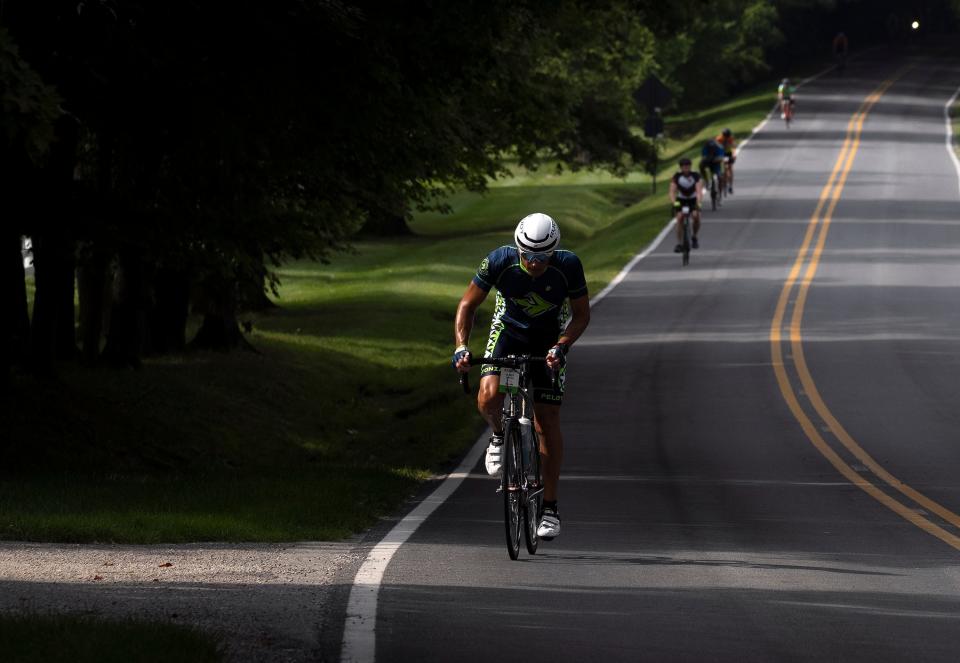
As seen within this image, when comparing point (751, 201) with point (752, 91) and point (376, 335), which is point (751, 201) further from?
point (752, 91)

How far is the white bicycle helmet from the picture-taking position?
429 inches

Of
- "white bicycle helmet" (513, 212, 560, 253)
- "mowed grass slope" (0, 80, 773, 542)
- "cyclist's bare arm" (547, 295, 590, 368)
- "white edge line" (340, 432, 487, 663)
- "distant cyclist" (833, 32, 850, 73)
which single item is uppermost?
"distant cyclist" (833, 32, 850, 73)

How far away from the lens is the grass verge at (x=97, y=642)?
25.7ft

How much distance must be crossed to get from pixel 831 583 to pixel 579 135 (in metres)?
34.5

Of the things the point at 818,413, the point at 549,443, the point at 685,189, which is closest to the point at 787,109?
the point at 685,189

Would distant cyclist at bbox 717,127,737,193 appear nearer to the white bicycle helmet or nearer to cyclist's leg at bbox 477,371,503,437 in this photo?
cyclist's leg at bbox 477,371,503,437

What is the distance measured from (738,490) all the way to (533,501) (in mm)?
4320

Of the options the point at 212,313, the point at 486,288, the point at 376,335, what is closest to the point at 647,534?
the point at 486,288

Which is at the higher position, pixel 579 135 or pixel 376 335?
pixel 579 135

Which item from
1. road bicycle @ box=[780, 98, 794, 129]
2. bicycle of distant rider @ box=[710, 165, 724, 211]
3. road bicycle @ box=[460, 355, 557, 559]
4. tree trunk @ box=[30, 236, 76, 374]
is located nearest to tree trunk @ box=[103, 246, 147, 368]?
tree trunk @ box=[30, 236, 76, 374]

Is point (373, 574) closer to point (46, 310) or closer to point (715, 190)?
point (46, 310)

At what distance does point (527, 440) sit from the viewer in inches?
447

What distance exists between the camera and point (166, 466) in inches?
785

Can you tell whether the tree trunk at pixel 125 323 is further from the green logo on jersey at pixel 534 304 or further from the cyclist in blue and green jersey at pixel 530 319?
the green logo on jersey at pixel 534 304
